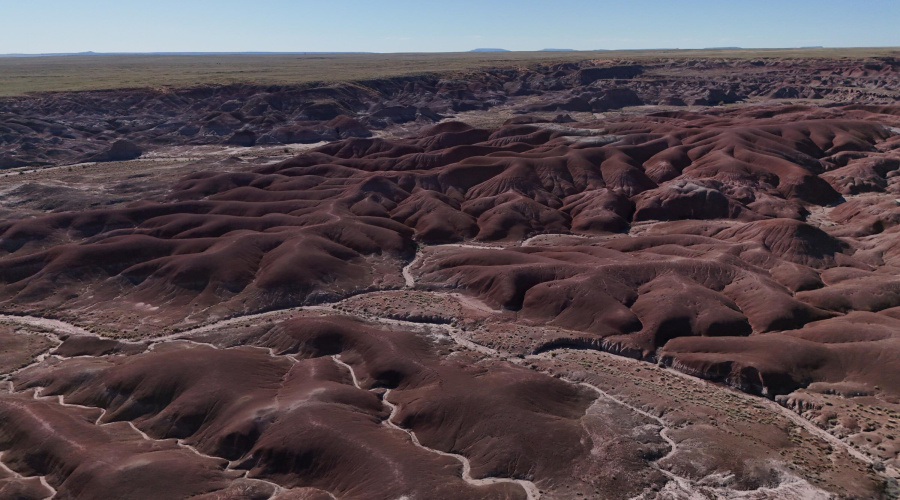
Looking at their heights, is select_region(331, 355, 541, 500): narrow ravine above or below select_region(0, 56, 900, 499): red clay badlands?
below

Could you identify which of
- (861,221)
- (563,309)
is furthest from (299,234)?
(861,221)

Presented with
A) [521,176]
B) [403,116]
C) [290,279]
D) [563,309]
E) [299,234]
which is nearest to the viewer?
[563,309]

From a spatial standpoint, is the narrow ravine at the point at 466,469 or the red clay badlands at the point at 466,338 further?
the red clay badlands at the point at 466,338

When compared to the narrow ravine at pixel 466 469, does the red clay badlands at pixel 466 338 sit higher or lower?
higher

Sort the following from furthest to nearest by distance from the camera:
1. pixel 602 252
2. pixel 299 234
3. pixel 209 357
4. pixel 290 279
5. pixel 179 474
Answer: pixel 299 234 → pixel 602 252 → pixel 290 279 → pixel 209 357 → pixel 179 474

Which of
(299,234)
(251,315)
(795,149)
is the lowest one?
(251,315)

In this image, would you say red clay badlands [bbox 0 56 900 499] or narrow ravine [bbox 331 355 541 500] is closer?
narrow ravine [bbox 331 355 541 500]

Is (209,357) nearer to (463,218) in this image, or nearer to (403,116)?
(463,218)

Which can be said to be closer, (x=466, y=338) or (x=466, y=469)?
(x=466, y=469)
